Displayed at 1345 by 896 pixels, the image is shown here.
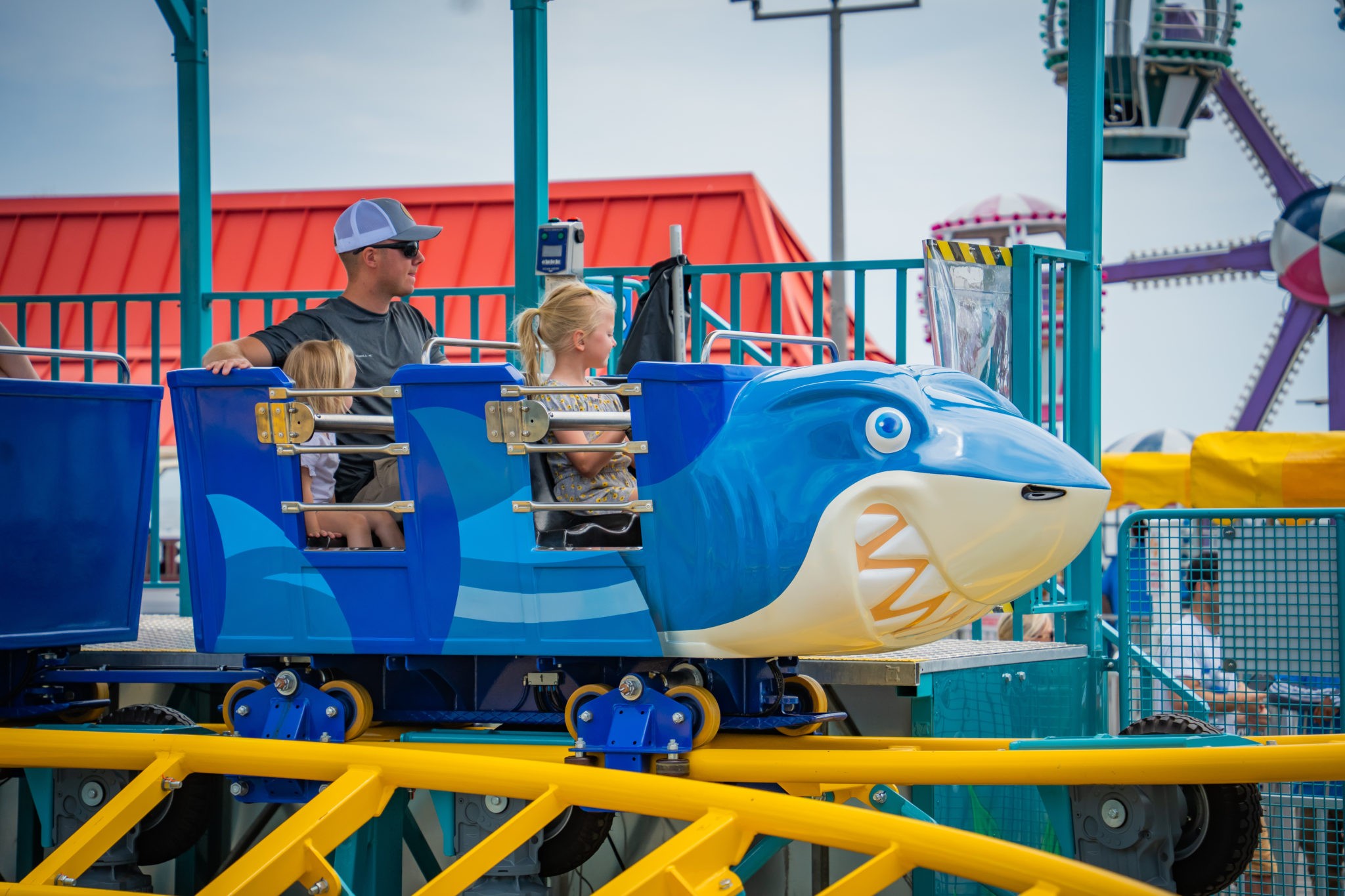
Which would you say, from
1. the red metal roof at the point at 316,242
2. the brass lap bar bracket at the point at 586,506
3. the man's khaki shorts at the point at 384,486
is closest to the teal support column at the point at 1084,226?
the brass lap bar bracket at the point at 586,506

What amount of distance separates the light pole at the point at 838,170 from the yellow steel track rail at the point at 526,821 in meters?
10.3

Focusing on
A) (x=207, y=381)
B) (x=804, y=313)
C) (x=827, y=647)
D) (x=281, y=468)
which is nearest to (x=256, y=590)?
(x=281, y=468)

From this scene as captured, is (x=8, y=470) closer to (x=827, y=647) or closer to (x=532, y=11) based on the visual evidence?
(x=827, y=647)

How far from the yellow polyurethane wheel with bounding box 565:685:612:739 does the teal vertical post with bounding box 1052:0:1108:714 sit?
7.95ft

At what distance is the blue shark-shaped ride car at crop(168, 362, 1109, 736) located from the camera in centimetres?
294

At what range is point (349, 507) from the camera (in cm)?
333

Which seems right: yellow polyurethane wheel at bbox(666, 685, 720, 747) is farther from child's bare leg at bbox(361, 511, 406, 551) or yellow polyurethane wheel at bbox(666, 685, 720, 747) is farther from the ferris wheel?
the ferris wheel

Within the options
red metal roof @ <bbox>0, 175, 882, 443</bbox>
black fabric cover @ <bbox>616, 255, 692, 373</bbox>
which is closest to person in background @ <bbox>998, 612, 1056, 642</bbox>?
black fabric cover @ <bbox>616, 255, 692, 373</bbox>

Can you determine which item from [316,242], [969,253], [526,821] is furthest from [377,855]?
[316,242]

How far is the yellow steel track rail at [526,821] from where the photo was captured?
108 inches

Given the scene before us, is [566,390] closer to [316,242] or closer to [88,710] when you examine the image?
[88,710]

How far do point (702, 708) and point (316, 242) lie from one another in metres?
14.1

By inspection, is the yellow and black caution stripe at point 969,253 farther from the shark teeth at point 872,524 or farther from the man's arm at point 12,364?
the man's arm at point 12,364

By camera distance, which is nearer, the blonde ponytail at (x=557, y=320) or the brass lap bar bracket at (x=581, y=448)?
the brass lap bar bracket at (x=581, y=448)
